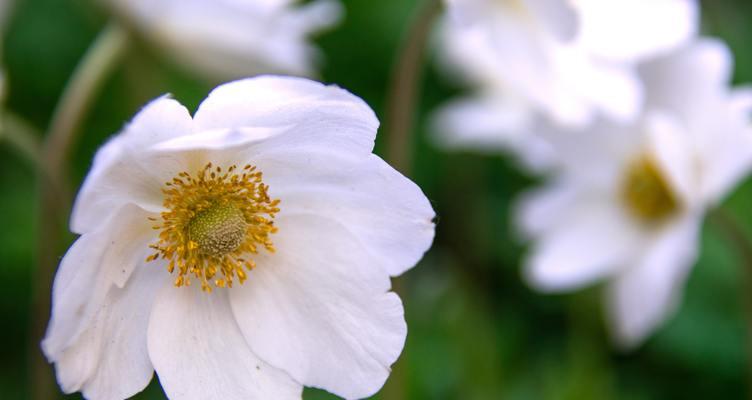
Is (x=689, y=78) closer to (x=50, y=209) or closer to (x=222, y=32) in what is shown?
(x=222, y=32)

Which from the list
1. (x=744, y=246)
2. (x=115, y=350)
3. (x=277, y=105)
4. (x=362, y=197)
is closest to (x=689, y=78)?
(x=744, y=246)

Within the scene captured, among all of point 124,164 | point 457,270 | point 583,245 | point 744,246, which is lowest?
point 457,270

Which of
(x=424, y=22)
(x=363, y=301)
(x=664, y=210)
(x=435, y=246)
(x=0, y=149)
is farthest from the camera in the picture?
(x=435, y=246)

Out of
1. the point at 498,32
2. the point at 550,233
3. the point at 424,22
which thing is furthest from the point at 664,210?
the point at 424,22

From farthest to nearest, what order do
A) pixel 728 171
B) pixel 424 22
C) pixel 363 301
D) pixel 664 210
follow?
pixel 664 210 → pixel 728 171 → pixel 424 22 → pixel 363 301

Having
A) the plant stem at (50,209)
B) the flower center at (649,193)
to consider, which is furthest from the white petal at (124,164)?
the flower center at (649,193)

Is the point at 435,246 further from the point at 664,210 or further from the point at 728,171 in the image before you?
the point at 728,171
